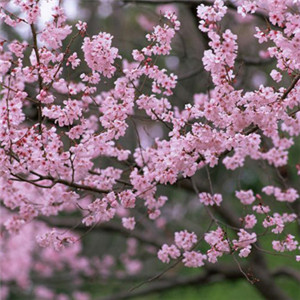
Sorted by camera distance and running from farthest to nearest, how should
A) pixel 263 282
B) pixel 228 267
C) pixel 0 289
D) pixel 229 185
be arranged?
1. pixel 0 289
2. pixel 229 185
3. pixel 228 267
4. pixel 263 282

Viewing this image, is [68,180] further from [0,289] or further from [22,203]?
[0,289]

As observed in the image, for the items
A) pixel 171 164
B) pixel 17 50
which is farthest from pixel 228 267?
pixel 17 50

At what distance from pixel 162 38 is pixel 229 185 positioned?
6955mm

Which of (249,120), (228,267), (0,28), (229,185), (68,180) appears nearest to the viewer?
(249,120)

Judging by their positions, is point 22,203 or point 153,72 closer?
point 153,72

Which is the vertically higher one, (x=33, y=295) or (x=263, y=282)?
(x=263, y=282)

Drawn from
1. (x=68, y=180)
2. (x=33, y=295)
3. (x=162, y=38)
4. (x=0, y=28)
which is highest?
(x=162, y=38)

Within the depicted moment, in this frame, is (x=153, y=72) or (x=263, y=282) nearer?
(x=153, y=72)

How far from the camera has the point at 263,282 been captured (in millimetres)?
6336

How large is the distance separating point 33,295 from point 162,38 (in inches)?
394

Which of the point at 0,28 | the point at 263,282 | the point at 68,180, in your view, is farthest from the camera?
the point at 0,28

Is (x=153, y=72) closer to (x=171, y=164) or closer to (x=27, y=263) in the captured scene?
(x=171, y=164)

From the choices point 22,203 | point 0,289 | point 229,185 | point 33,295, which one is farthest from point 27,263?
point 22,203

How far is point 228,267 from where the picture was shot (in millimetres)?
6910
